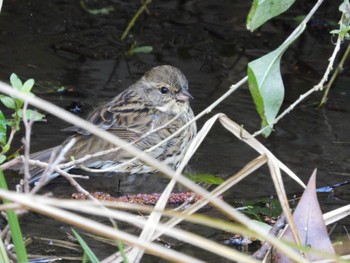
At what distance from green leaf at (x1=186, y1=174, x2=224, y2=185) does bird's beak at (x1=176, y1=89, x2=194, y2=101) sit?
2.91 ft

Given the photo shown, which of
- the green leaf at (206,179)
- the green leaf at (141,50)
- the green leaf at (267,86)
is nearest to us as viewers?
the green leaf at (267,86)

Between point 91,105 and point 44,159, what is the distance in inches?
41.0

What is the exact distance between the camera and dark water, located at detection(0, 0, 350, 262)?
18.1 feet

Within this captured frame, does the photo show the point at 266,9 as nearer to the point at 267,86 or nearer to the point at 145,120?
the point at 267,86

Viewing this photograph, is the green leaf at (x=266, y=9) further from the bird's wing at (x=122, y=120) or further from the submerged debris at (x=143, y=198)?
the bird's wing at (x=122, y=120)

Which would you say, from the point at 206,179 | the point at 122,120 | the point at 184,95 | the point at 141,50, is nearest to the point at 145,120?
the point at 122,120

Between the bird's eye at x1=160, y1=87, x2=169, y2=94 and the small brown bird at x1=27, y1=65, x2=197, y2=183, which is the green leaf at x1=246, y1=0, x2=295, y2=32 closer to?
the small brown bird at x1=27, y1=65, x2=197, y2=183

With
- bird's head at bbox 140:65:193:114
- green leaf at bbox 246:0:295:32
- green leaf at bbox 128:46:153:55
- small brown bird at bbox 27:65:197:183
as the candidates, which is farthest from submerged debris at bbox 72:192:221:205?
green leaf at bbox 128:46:153:55

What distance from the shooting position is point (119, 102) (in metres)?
6.24

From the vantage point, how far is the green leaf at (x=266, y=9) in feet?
13.5

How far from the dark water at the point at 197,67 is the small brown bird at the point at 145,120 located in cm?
17

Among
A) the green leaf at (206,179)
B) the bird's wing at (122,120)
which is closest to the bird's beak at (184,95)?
the bird's wing at (122,120)

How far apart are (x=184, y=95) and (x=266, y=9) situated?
214 cm

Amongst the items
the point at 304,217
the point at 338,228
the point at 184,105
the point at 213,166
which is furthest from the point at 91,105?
the point at 304,217
